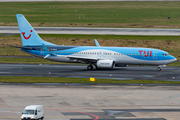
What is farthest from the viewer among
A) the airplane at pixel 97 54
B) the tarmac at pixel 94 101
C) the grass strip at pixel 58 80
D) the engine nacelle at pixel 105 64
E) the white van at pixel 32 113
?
the airplane at pixel 97 54

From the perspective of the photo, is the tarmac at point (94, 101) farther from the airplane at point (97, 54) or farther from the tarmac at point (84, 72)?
the airplane at point (97, 54)

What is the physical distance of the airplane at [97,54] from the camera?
60344mm

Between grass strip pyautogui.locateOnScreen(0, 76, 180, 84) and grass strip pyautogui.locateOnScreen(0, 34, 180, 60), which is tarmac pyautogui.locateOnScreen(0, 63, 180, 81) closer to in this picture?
grass strip pyautogui.locateOnScreen(0, 76, 180, 84)

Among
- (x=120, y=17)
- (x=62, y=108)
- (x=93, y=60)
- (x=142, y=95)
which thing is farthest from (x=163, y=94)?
(x=120, y=17)

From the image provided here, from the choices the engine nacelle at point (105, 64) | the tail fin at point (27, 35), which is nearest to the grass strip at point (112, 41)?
the tail fin at point (27, 35)

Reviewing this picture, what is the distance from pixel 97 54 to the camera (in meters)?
61.9

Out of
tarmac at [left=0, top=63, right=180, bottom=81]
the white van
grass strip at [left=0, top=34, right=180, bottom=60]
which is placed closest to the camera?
the white van

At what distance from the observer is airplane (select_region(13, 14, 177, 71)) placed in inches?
2376

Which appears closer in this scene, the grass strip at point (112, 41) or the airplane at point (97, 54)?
the airplane at point (97, 54)

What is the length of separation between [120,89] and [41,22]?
286 feet

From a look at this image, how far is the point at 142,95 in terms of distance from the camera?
3884 cm

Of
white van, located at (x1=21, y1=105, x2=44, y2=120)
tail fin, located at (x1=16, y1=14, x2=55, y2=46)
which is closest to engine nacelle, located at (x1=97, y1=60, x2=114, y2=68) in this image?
tail fin, located at (x1=16, y1=14, x2=55, y2=46)

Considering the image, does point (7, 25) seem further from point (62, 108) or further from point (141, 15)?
point (62, 108)

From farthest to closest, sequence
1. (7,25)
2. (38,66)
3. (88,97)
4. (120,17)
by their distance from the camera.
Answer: (120,17) → (7,25) → (38,66) → (88,97)
